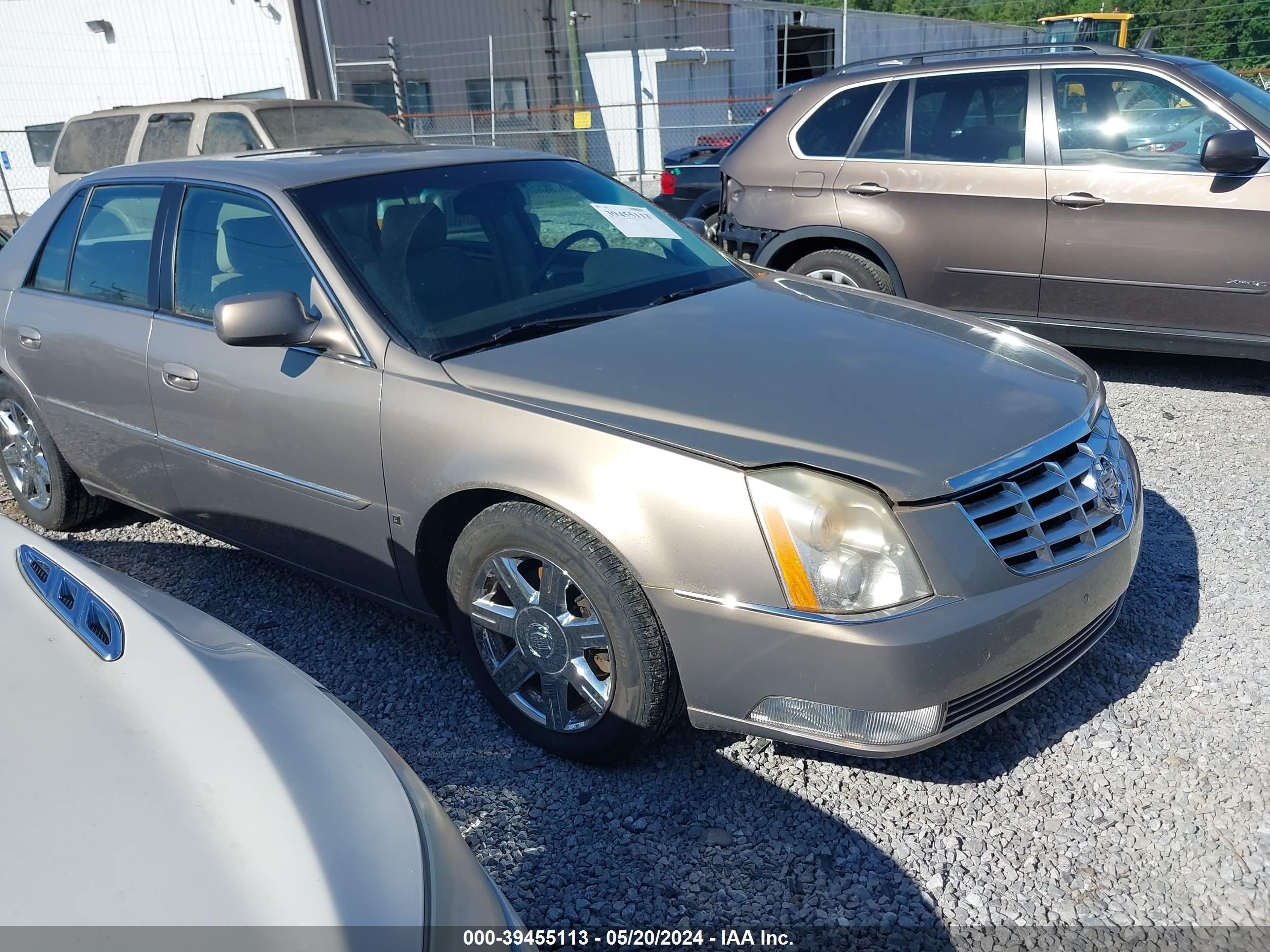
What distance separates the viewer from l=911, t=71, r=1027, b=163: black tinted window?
5.61 meters

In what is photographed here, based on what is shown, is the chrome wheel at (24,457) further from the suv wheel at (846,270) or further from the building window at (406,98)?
the building window at (406,98)

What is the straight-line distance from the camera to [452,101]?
66.0 feet

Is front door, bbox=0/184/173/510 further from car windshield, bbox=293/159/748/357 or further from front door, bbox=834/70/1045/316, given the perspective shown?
front door, bbox=834/70/1045/316

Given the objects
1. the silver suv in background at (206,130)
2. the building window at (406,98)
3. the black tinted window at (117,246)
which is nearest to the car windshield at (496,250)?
the black tinted window at (117,246)

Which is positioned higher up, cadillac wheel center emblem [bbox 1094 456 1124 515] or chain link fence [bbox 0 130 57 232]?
cadillac wheel center emblem [bbox 1094 456 1124 515]

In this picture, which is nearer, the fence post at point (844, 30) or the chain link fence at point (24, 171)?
the fence post at point (844, 30)

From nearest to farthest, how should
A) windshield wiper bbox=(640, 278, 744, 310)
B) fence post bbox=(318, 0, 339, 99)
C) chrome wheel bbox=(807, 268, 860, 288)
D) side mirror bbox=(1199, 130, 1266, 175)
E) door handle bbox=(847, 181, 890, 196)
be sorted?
windshield wiper bbox=(640, 278, 744, 310) → side mirror bbox=(1199, 130, 1266, 175) → door handle bbox=(847, 181, 890, 196) → chrome wheel bbox=(807, 268, 860, 288) → fence post bbox=(318, 0, 339, 99)

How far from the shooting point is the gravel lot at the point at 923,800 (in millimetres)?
2281

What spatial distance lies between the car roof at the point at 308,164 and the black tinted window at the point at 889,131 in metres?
2.57

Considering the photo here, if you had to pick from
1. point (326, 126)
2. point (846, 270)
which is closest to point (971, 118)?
point (846, 270)

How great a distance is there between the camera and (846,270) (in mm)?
5969

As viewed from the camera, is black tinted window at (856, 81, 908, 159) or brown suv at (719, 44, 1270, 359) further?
black tinted window at (856, 81, 908, 159)

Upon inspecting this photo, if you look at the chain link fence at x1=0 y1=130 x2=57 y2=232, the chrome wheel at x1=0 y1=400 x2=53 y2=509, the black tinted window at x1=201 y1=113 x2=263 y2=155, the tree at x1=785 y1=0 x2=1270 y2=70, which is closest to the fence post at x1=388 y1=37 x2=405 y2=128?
the black tinted window at x1=201 y1=113 x2=263 y2=155

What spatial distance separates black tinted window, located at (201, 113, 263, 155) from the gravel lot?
24.0ft
